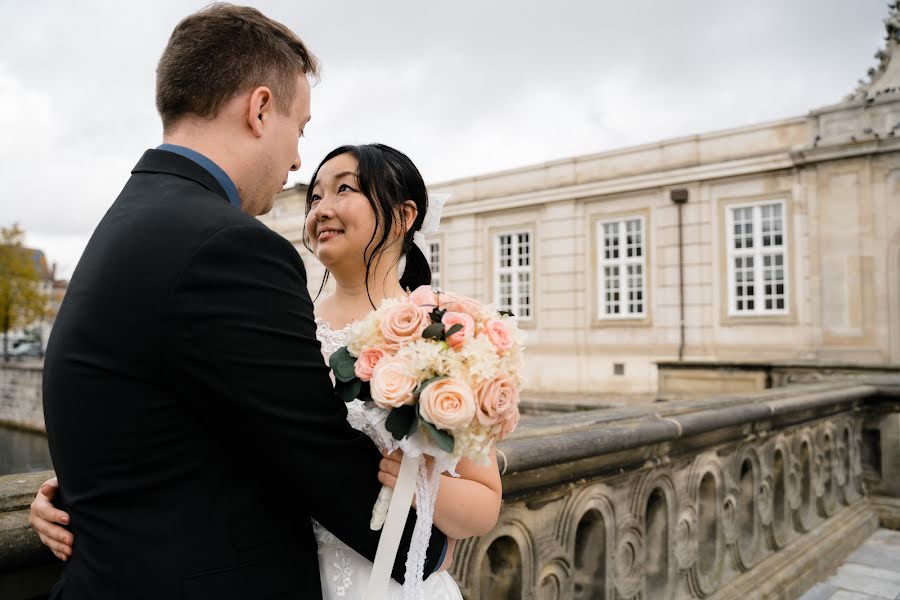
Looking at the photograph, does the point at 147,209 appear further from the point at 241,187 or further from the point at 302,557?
the point at 302,557

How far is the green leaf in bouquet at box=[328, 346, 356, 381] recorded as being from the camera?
127 centimetres

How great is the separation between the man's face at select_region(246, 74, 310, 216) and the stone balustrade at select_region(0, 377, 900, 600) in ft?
2.94

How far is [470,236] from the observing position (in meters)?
21.8

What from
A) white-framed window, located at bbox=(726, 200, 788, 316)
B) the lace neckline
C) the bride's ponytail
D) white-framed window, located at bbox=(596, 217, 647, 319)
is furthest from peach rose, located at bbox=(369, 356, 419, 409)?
white-framed window, located at bbox=(596, 217, 647, 319)

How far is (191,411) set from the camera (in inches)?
43.9

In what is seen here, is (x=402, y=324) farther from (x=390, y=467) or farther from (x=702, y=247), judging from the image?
(x=702, y=247)

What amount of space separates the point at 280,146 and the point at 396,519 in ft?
2.68

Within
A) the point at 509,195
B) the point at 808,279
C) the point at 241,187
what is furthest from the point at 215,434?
the point at 509,195

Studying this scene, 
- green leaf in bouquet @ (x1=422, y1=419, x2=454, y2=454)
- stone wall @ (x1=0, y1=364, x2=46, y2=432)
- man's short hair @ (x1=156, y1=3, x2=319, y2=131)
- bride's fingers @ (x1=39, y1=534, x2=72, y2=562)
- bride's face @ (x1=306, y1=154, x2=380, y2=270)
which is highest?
man's short hair @ (x1=156, y1=3, x2=319, y2=131)

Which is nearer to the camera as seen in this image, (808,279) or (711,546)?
(711,546)

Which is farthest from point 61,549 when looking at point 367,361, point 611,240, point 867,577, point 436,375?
point 611,240

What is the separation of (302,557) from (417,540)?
9.2 inches

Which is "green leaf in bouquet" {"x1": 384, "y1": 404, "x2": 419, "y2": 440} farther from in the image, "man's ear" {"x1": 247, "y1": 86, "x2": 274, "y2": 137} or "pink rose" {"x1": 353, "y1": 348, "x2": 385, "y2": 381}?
"man's ear" {"x1": 247, "y1": 86, "x2": 274, "y2": 137}

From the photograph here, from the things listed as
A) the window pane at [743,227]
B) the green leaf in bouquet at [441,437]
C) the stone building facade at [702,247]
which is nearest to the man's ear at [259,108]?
the green leaf in bouquet at [441,437]
